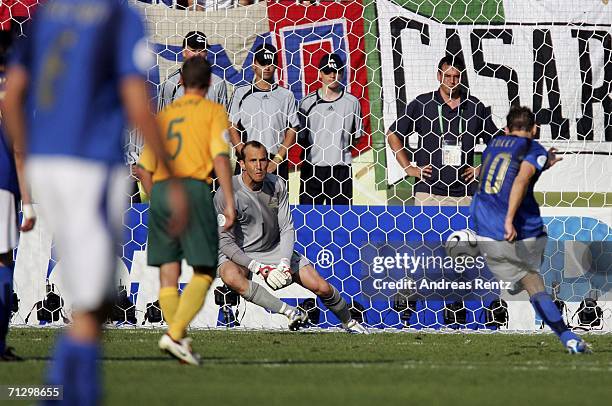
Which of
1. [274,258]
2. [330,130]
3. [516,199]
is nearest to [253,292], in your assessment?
[274,258]

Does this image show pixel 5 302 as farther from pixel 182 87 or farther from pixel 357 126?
pixel 357 126

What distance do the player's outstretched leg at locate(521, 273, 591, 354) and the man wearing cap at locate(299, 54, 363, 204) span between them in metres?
3.07

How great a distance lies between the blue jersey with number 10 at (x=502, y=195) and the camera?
9.47 meters

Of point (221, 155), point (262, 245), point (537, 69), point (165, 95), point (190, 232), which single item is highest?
point (537, 69)

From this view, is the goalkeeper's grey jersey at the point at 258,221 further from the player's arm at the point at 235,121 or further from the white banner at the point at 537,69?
the white banner at the point at 537,69

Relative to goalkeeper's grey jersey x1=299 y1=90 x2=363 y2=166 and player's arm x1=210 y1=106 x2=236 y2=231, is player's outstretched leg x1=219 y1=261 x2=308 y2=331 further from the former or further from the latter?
player's arm x1=210 y1=106 x2=236 y2=231

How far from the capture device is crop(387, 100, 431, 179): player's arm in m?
12.2

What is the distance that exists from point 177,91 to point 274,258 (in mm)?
2088

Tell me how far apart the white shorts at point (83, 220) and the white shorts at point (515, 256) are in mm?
5681

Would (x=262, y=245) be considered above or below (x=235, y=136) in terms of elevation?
below

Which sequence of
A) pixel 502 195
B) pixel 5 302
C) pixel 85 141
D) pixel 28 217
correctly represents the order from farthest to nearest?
1. pixel 502 195
2. pixel 5 302
3. pixel 28 217
4. pixel 85 141

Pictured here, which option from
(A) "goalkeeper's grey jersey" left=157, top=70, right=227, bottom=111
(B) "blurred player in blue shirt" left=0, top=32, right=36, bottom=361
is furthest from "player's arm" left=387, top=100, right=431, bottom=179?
(B) "blurred player in blue shirt" left=0, top=32, right=36, bottom=361

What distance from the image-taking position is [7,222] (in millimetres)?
7648

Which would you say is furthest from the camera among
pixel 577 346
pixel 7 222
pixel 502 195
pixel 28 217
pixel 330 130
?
pixel 330 130
